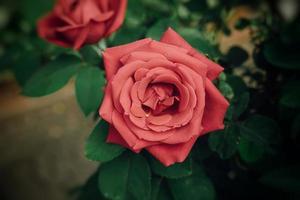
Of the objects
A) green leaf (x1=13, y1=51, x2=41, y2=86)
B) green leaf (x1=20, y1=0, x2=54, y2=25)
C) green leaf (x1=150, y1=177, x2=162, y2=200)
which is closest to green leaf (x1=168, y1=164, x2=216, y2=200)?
green leaf (x1=150, y1=177, x2=162, y2=200)

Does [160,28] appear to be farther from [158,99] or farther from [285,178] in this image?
[285,178]

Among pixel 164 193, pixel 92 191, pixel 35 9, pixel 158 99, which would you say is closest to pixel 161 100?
pixel 158 99

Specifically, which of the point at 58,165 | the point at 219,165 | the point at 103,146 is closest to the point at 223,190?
the point at 219,165

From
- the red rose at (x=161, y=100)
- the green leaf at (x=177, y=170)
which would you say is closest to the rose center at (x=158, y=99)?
the red rose at (x=161, y=100)

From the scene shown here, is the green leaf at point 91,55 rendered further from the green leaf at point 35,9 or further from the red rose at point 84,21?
the green leaf at point 35,9

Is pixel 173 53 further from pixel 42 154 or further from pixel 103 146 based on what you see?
pixel 42 154
